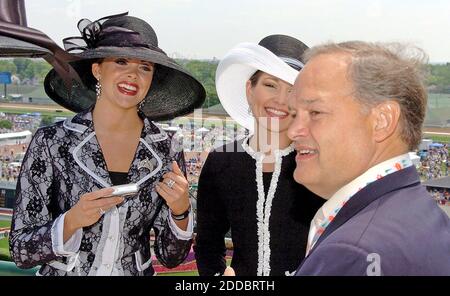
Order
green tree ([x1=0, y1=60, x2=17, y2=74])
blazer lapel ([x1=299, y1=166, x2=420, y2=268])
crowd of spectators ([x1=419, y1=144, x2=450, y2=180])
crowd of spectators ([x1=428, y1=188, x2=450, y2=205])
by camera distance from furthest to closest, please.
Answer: crowd of spectators ([x1=419, y1=144, x2=450, y2=180]), crowd of spectators ([x1=428, y1=188, x2=450, y2=205]), green tree ([x1=0, y1=60, x2=17, y2=74]), blazer lapel ([x1=299, y1=166, x2=420, y2=268])

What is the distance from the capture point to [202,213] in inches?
80.4

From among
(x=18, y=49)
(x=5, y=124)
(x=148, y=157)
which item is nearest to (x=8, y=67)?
(x=148, y=157)

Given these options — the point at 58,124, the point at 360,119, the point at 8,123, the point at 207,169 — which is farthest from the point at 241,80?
the point at 8,123

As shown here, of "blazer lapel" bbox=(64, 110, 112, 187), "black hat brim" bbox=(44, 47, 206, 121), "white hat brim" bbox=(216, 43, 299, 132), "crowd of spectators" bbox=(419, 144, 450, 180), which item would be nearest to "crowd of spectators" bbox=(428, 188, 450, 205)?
"crowd of spectators" bbox=(419, 144, 450, 180)

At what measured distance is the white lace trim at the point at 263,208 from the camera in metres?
1.96

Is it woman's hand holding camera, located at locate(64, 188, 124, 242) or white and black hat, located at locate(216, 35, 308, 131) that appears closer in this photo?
woman's hand holding camera, located at locate(64, 188, 124, 242)

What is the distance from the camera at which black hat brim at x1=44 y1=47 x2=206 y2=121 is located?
222 centimetres

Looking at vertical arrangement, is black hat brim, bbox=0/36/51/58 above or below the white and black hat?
above

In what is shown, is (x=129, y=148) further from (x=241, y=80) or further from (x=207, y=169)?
(x=241, y=80)

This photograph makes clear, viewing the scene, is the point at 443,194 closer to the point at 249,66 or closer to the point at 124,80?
the point at 249,66

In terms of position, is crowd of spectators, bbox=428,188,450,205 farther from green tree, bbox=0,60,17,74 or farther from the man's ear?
the man's ear

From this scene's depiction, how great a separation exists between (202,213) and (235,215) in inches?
4.9

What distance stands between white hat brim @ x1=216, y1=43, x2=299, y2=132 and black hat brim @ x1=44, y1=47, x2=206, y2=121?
105 millimetres

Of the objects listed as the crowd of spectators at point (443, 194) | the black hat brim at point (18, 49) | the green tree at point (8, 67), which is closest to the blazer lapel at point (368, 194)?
the black hat brim at point (18, 49)
